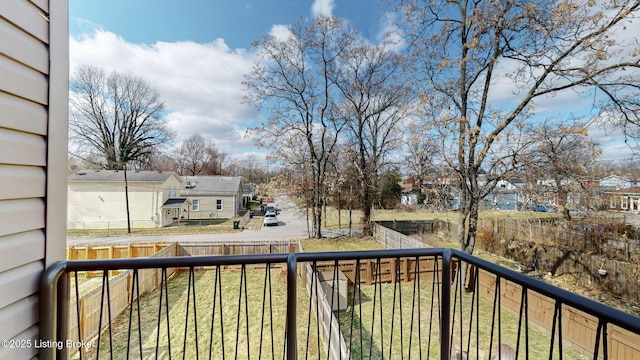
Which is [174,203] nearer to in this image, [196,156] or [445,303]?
[196,156]

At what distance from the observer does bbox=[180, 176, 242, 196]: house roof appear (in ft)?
60.9

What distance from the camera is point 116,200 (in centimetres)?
1511

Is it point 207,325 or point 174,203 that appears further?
point 174,203

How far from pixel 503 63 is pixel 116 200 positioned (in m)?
19.6

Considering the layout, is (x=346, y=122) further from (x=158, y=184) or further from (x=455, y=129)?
(x=158, y=184)

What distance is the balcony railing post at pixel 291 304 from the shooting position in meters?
1.25

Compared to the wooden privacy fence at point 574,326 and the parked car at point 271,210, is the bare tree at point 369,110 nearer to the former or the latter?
the parked car at point 271,210

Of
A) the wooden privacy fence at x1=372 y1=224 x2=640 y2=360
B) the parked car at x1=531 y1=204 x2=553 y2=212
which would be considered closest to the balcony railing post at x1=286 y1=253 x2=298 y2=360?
the wooden privacy fence at x1=372 y1=224 x2=640 y2=360

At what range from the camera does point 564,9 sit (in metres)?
4.72

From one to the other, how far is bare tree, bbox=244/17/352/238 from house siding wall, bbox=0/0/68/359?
10856mm

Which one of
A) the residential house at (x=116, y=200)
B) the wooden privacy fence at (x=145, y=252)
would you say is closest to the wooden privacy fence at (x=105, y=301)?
the wooden privacy fence at (x=145, y=252)

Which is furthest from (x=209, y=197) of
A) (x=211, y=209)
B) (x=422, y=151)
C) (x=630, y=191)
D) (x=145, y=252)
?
(x=630, y=191)

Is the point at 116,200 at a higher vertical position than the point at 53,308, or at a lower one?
lower

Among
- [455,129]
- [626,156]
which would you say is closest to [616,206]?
[626,156]
